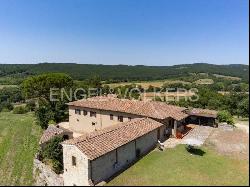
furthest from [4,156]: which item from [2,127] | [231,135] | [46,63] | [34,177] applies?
[46,63]

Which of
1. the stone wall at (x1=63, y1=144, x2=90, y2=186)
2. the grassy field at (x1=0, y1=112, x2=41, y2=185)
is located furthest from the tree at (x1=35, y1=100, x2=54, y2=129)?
the stone wall at (x1=63, y1=144, x2=90, y2=186)

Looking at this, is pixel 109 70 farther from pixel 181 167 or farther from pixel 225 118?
pixel 181 167

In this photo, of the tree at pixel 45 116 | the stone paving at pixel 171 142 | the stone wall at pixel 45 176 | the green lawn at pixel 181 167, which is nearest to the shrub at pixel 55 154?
the stone wall at pixel 45 176

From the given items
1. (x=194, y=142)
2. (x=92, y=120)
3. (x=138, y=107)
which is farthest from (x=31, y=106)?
(x=194, y=142)

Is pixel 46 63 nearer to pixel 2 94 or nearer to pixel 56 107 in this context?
pixel 2 94

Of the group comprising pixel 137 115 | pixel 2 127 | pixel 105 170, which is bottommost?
pixel 2 127

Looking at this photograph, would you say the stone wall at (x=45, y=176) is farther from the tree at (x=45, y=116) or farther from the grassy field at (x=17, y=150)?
the tree at (x=45, y=116)
